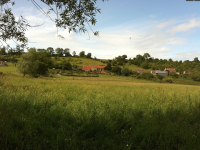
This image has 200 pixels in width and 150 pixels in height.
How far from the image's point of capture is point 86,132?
336cm

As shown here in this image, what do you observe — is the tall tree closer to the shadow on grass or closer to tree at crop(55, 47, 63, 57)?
the shadow on grass

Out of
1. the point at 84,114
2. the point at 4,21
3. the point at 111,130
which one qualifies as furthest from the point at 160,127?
the point at 4,21

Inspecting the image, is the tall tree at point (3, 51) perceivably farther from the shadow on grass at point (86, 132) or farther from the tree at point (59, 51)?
the tree at point (59, 51)

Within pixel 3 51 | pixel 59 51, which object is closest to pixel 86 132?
pixel 3 51

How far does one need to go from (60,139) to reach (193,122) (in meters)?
4.63

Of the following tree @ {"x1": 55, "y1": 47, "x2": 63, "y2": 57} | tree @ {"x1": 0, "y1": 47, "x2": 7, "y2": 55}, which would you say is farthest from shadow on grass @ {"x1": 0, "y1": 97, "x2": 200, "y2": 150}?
tree @ {"x1": 55, "y1": 47, "x2": 63, "y2": 57}

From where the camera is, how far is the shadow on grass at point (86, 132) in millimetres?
2865

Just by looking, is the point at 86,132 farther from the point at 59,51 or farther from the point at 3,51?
the point at 59,51

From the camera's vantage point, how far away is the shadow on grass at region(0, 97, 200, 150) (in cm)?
287

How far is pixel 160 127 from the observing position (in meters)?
3.80

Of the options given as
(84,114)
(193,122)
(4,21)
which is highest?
(4,21)

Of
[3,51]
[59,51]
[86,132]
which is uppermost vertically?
[59,51]

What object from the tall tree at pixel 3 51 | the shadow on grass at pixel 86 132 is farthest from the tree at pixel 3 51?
the shadow on grass at pixel 86 132

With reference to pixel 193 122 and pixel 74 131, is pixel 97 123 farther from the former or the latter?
pixel 193 122
